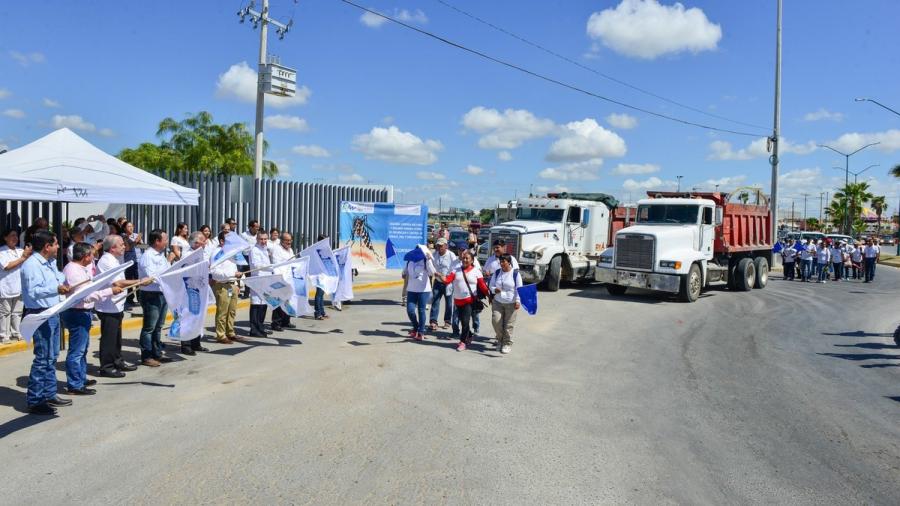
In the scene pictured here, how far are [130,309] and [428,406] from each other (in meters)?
7.93

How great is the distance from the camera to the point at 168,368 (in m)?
7.93

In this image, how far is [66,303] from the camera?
5953 millimetres

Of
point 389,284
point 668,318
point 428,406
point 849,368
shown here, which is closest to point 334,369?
point 428,406

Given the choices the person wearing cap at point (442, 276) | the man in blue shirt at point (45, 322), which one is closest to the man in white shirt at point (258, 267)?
the person wearing cap at point (442, 276)

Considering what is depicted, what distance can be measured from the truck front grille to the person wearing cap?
6.97 metres

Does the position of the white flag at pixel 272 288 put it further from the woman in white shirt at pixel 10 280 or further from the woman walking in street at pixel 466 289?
the woman in white shirt at pixel 10 280

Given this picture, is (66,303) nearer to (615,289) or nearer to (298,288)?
(298,288)

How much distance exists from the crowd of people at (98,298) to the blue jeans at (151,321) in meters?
0.01

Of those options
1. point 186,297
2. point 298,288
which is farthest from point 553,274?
point 186,297

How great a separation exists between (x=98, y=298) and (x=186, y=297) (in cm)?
120

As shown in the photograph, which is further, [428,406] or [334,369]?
[334,369]

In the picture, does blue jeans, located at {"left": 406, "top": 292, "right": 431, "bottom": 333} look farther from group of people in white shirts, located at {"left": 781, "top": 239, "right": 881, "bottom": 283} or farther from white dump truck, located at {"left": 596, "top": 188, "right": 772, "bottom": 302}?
group of people in white shirts, located at {"left": 781, "top": 239, "right": 881, "bottom": 283}

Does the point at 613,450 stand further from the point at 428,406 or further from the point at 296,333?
the point at 296,333

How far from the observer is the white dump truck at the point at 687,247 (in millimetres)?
16078
